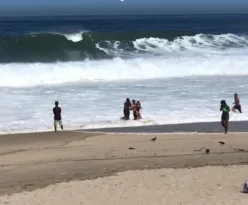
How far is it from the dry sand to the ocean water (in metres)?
3.28

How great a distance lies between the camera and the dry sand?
11023 millimetres

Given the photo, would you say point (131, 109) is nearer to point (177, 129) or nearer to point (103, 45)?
point (177, 129)

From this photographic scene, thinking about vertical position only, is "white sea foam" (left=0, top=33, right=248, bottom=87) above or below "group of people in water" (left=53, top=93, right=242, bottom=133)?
above

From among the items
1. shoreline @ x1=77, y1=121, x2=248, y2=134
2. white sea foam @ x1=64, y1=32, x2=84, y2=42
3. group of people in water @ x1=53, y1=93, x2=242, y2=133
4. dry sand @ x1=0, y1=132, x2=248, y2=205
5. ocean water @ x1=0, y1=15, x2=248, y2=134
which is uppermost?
white sea foam @ x1=64, y1=32, x2=84, y2=42

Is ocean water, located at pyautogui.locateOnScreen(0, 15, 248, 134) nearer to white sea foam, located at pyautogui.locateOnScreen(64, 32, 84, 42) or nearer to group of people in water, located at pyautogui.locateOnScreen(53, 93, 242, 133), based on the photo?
white sea foam, located at pyautogui.locateOnScreen(64, 32, 84, 42)

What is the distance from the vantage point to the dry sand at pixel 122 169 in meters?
11.0

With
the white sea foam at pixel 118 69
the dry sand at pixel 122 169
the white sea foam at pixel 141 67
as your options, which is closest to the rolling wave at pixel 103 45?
the white sea foam at pixel 141 67

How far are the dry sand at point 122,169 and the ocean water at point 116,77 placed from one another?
3.28 meters

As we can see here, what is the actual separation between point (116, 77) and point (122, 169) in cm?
1890

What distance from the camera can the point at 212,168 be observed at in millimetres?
12906

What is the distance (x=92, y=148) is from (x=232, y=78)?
57.4 ft

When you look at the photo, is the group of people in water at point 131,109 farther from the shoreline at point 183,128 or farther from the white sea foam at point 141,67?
the white sea foam at point 141,67

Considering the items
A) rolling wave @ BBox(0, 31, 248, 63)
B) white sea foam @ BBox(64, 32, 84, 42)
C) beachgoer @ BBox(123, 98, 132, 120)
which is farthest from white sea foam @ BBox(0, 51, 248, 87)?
beachgoer @ BBox(123, 98, 132, 120)

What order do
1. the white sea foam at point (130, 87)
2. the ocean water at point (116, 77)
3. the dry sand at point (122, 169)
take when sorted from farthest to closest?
the ocean water at point (116, 77), the white sea foam at point (130, 87), the dry sand at point (122, 169)
